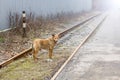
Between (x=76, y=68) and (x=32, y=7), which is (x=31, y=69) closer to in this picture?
(x=76, y=68)

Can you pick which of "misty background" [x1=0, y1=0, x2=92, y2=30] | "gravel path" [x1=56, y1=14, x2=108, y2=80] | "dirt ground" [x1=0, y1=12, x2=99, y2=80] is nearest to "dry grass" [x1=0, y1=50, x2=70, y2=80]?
"dirt ground" [x1=0, y1=12, x2=99, y2=80]

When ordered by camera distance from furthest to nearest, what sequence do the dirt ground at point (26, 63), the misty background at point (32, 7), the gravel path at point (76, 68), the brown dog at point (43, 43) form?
the misty background at point (32, 7) → the brown dog at point (43, 43) → the dirt ground at point (26, 63) → the gravel path at point (76, 68)

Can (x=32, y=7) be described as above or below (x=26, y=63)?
above

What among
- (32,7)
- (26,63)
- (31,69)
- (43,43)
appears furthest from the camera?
(32,7)

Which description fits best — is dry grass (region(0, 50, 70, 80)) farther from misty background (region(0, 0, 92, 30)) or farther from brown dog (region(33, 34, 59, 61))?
misty background (region(0, 0, 92, 30))

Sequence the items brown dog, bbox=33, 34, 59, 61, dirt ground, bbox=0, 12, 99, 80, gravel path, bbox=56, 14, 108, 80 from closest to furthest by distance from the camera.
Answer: gravel path, bbox=56, 14, 108, 80 < dirt ground, bbox=0, 12, 99, 80 < brown dog, bbox=33, 34, 59, 61

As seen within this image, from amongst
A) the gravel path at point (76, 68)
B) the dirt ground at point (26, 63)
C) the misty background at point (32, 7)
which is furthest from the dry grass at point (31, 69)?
the misty background at point (32, 7)

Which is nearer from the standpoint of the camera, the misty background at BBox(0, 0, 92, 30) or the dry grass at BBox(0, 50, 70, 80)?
the dry grass at BBox(0, 50, 70, 80)

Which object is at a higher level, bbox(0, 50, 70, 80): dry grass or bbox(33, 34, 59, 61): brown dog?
bbox(33, 34, 59, 61): brown dog

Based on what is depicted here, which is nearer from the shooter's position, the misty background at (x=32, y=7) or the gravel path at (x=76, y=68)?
the gravel path at (x=76, y=68)

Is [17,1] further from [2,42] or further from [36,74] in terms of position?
[36,74]

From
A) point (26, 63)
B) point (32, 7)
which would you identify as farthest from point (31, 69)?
point (32, 7)

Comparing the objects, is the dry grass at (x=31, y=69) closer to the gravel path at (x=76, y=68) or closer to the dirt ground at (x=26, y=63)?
the dirt ground at (x=26, y=63)

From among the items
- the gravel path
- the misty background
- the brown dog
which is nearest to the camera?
the gravel path
